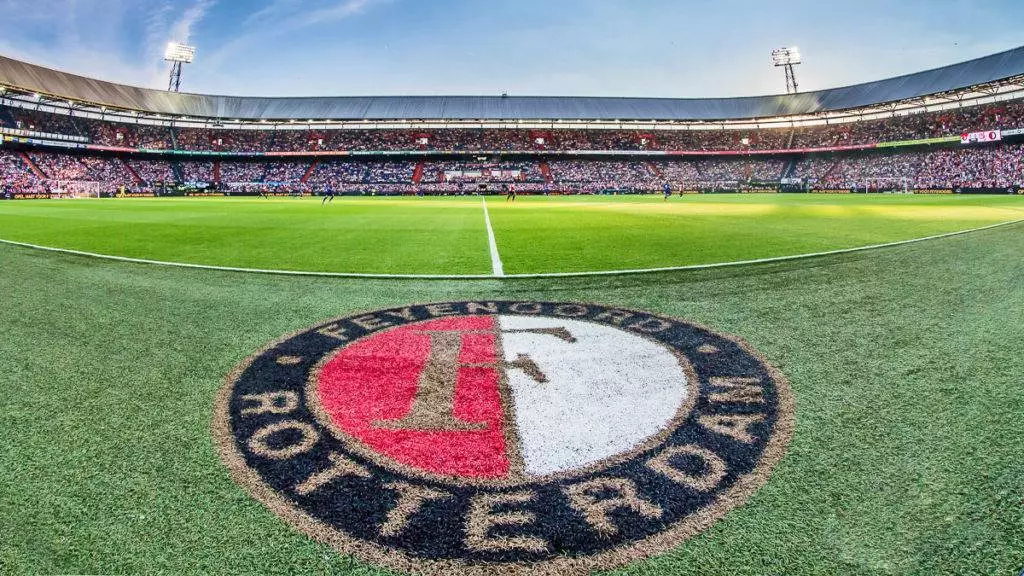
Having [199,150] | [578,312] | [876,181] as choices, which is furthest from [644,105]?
[578,312]

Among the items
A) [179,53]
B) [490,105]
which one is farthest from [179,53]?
[490,105]

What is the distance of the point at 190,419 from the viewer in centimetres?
346

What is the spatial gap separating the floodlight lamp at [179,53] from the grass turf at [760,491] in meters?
97.1

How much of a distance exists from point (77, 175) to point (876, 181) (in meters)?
92.6

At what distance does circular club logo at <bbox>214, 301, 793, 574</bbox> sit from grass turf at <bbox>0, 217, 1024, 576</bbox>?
162 mm

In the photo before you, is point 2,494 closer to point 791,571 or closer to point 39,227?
point 791,571

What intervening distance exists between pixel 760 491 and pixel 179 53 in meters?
106

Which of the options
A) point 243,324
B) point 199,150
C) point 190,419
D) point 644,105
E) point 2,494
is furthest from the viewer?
point 644,105

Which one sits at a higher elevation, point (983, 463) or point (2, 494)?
point (2, 494)

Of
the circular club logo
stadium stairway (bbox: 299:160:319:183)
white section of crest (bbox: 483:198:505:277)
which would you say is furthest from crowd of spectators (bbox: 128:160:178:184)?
the circular club logo

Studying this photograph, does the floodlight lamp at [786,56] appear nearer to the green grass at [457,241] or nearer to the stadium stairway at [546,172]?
the stadium stairway at [546,172]

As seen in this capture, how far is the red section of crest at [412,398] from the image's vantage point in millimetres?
2971

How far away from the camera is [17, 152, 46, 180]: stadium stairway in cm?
5781

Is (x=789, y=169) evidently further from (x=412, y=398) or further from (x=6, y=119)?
(x=6, y=119)
